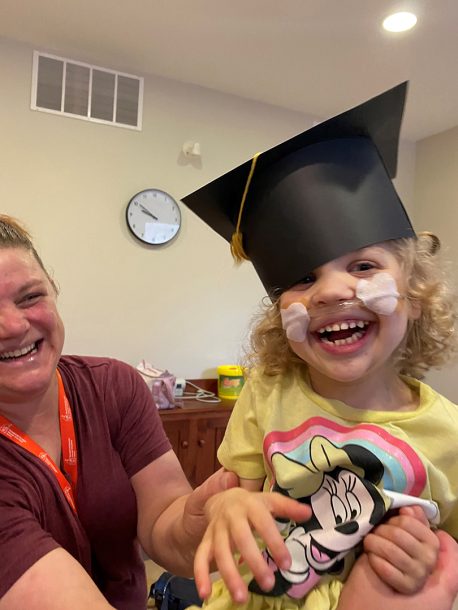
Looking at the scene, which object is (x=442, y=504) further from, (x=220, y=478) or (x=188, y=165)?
(x=188, y=165)

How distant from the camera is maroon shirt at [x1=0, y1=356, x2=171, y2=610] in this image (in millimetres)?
865

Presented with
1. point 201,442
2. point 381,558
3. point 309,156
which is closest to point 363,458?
point 381,558

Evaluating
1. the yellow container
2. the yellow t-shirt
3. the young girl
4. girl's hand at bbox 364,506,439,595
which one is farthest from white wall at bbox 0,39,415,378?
girl's hand at bbox 364,506,439,595

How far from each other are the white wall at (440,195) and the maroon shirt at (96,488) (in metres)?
2.94

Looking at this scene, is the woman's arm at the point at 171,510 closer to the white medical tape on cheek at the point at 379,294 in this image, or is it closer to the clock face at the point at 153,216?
the white medical tape on cheek at the point at 379,294

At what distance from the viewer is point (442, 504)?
744mm

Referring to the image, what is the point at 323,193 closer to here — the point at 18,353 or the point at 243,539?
the point at 243,539

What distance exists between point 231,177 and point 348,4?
175 cm

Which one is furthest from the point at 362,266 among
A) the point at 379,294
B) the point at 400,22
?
the point at 400,22

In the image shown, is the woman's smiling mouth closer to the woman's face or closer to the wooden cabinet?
the woman's face

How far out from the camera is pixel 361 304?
0.74m

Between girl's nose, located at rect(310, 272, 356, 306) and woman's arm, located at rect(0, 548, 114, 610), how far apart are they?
0.59 metres

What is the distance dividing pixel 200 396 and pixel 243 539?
239 centimetres

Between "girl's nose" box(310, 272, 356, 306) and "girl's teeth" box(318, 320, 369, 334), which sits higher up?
"girl's nose" box(310, 272, 356, 306)
